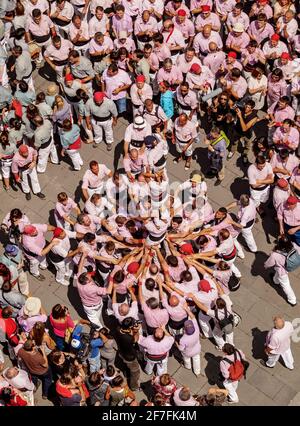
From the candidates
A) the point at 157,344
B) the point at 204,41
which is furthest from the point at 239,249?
the point at 204,41

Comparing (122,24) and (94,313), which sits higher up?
(122,24)

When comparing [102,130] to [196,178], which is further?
[102,130]

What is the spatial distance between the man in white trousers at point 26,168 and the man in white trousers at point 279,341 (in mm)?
6573

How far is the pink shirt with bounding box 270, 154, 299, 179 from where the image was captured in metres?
19.0

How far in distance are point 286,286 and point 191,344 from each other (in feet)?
9.02

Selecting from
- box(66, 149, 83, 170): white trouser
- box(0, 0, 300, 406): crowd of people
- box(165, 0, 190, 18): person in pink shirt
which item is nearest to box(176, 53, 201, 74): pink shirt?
box(0, 0, 300, 406): crowd of people

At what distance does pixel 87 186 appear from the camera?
1902 cm

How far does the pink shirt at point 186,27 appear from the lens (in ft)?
70.8

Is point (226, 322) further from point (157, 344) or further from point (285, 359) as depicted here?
point (285, 359)

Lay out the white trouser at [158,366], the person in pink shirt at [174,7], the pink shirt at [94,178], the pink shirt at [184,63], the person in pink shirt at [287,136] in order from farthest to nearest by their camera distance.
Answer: the person in pink shirt at [174,7] → the pink shirt at [184,63] → the person in pink shirt at [287,136] → the pink shirt at [94,178] → the white trouser at [158,366]

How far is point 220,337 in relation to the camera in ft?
57.2

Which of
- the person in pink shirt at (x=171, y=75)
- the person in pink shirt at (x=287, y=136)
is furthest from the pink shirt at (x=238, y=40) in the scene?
the person in pink shirt at (x=287, y=136)

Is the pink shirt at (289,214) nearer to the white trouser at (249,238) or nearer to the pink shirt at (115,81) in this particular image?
the white trouser at (249,238)

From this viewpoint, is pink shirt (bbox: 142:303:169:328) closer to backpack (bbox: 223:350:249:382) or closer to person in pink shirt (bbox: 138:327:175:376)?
person in pink shirt (bbox: 138:327:175:376)
